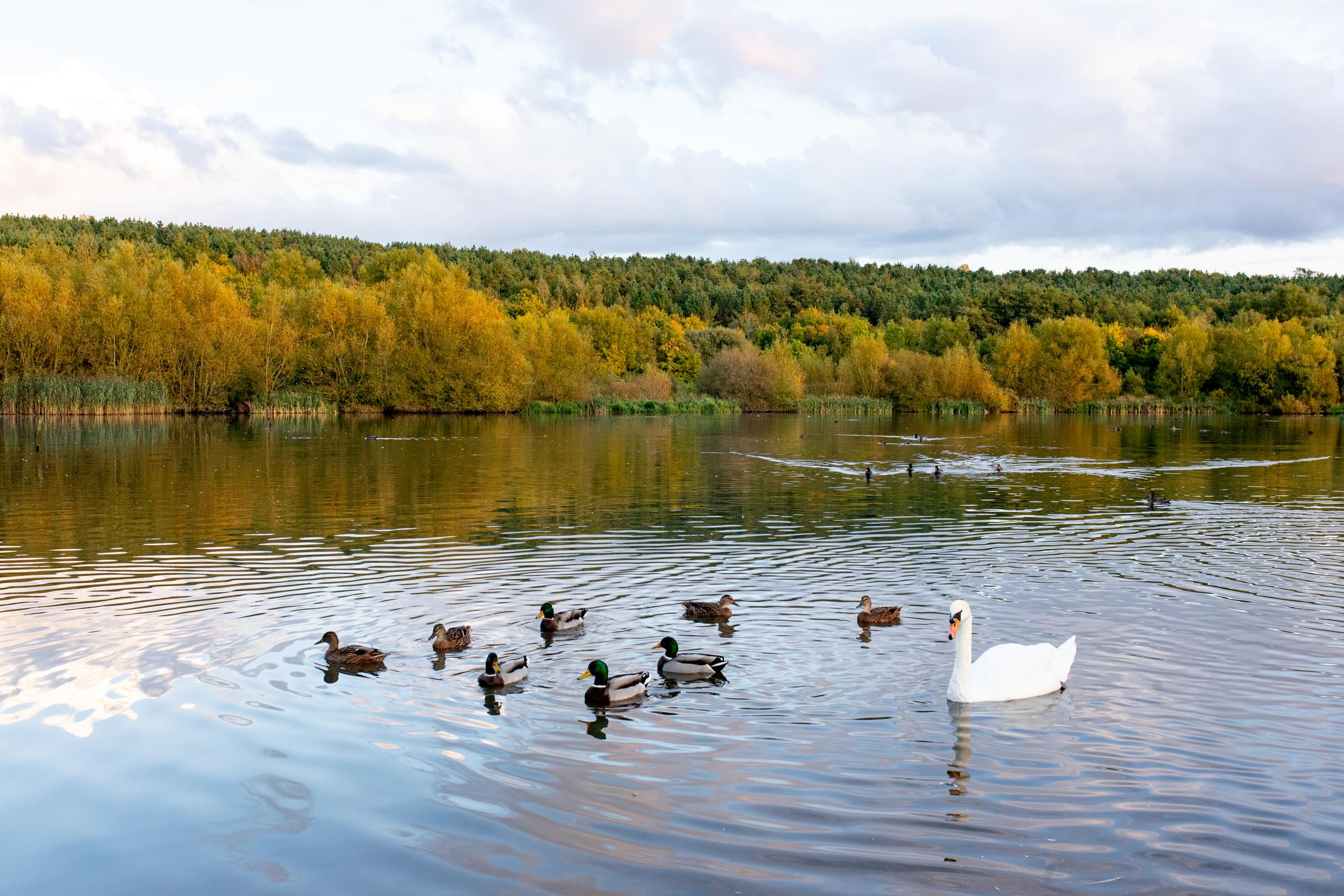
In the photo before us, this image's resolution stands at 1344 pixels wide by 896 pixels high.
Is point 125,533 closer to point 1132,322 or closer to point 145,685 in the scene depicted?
point 145,685

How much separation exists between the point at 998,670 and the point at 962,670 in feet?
1.05

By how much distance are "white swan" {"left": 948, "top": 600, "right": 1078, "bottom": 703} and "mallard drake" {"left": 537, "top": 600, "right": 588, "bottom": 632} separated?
425cm

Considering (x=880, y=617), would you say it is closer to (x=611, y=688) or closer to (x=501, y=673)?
(x=611, y=688)

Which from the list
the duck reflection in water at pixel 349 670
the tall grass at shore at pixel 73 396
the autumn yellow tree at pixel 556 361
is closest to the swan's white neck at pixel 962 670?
the duck reflection in water at pixel 349 670

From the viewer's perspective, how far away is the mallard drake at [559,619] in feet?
37.3

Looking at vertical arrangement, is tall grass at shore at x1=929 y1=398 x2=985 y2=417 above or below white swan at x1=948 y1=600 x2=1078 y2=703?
above

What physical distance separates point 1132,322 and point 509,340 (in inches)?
2985

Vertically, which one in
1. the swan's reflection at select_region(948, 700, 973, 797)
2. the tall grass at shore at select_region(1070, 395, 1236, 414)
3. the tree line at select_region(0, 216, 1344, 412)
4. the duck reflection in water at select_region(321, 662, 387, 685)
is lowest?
the swan's reflection at select_region(948, 700, 973, 797)

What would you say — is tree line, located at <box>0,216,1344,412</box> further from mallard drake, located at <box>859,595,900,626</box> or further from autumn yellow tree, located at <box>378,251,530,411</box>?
mallard drake, located at <box>859,595,900,626</box>

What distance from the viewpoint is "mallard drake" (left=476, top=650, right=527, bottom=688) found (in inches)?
372

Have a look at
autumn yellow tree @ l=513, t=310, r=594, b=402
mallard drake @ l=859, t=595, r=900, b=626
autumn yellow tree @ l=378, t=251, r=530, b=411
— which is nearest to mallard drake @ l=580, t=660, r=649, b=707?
mallard drake @ l=859, t=595, r=900, b=626

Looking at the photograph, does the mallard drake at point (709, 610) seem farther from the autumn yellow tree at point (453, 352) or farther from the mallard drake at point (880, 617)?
the autumn yellow tree at point (453, 352)

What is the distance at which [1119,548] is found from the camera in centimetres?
1725

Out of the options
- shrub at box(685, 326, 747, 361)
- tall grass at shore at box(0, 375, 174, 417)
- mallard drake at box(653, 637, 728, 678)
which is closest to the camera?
mallard drake at box(653, 637, 728, 678)
